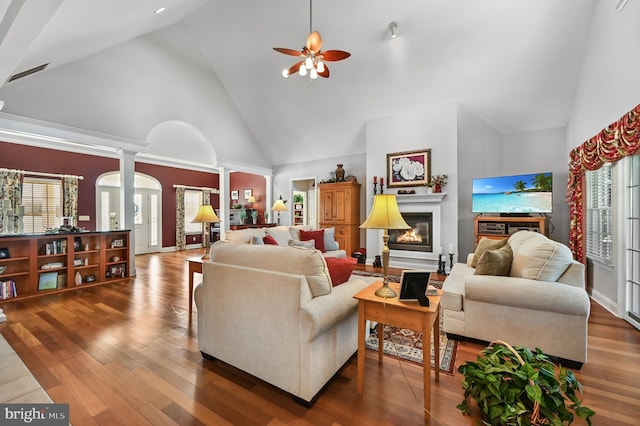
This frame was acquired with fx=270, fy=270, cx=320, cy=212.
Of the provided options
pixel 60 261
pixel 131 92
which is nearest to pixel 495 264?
pixel 60 261

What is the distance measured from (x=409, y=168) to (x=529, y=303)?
384cm

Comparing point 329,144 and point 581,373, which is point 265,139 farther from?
point 581,373

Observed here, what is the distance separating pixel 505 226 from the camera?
4.78m

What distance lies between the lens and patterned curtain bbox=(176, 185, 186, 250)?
8.63 m

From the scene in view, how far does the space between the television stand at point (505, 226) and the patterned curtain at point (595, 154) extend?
494 mm

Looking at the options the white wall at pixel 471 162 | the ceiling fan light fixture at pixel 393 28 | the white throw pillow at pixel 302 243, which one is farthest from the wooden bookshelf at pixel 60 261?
the white wall at pixel 471 162

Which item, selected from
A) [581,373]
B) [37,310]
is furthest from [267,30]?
[581,373]

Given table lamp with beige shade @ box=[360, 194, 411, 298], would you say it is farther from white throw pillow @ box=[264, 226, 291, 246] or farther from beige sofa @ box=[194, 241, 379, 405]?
white throw pillow @ box=[264, 226, 291, 246]

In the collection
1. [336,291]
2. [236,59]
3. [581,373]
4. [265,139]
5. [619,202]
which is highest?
[236,59]

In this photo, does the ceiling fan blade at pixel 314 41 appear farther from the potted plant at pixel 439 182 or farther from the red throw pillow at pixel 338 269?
the potted plant at pixel 439 182

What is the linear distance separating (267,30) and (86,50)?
2.80 meters

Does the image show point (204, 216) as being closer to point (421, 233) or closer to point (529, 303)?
point (529, 303)

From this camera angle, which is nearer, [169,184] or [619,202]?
[619,202]

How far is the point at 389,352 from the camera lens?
235 cm
